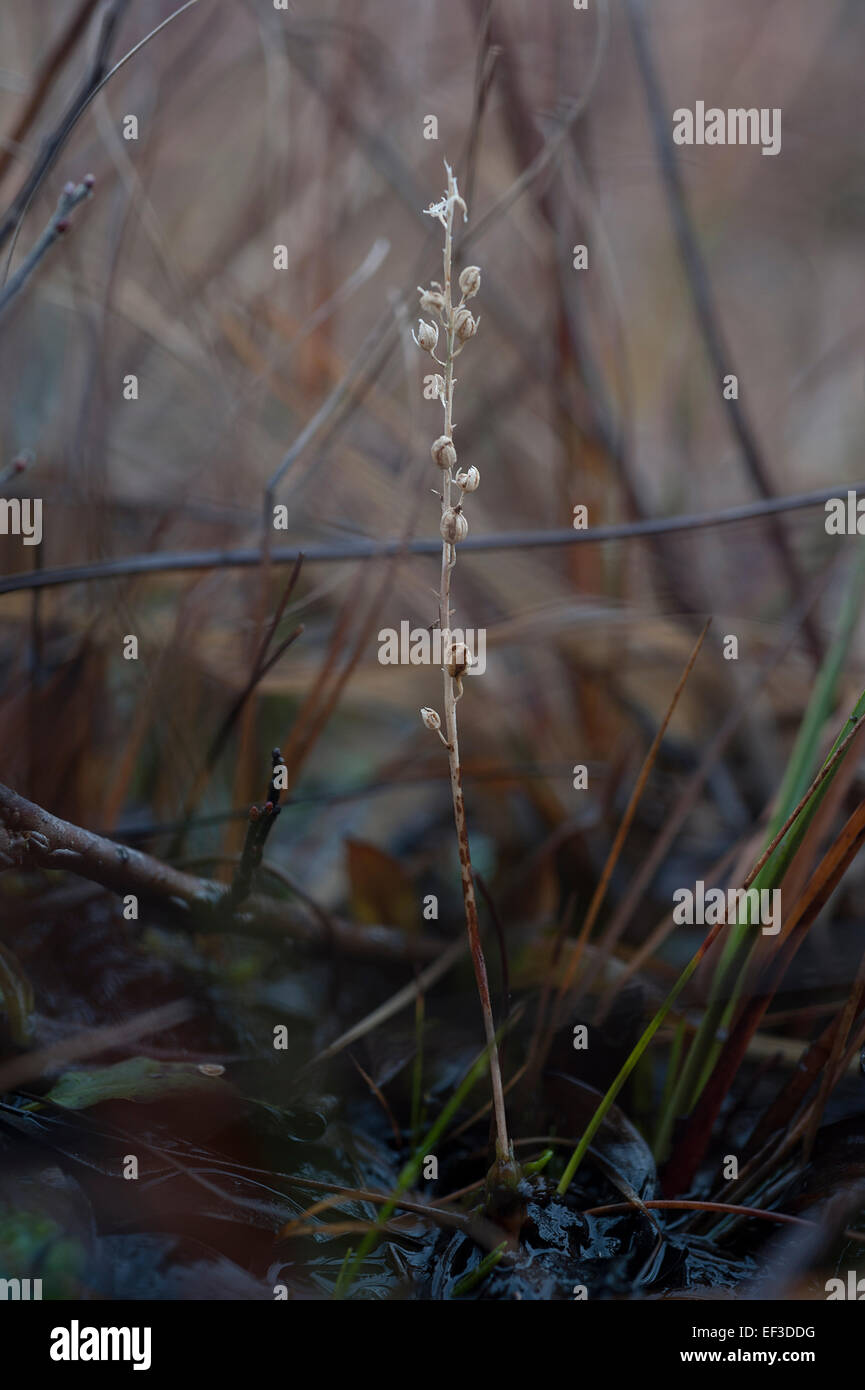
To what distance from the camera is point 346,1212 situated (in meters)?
0.54

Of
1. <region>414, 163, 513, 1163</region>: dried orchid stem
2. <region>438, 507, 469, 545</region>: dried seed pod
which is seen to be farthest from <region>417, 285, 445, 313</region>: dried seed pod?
<region>438, 507, 469, 545</region>: dried seed pod

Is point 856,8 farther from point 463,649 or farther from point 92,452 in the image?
point 463,649

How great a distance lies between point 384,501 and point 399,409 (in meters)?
0.15

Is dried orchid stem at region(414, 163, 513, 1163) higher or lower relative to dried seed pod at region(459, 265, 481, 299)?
lower

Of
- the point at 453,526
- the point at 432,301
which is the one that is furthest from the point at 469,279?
the point at 453,526

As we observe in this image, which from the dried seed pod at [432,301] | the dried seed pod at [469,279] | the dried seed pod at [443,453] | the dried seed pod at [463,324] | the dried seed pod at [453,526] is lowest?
the dried seed pod at [453,526]

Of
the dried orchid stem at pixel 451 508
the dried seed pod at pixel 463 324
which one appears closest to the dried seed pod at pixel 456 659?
the dried orchid stem at pixel 451 508

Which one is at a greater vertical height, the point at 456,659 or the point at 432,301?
the point at 432,301

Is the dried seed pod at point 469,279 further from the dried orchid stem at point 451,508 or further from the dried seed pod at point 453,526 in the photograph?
the dried seed pod at point 453,526

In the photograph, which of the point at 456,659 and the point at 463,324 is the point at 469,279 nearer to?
the point at 463,324

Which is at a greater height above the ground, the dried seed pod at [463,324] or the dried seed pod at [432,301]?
the dried seed pod at [432,301]

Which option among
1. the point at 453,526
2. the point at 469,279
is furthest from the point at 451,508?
the point at 469,279

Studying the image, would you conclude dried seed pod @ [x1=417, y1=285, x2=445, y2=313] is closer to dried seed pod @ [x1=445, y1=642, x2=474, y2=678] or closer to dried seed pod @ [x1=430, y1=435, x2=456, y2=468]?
dried seed pod @ [x1=430, y1=435, x2=456, y2=468]
